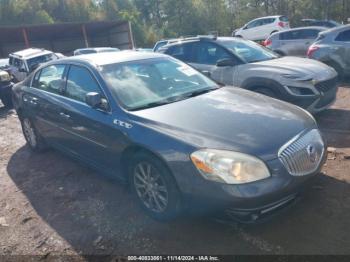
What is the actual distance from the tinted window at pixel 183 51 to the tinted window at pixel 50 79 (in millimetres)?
3138

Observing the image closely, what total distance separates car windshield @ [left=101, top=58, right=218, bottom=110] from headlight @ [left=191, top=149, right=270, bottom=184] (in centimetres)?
113

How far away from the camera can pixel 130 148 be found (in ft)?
12.0

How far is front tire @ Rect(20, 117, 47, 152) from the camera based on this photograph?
19.3 ft

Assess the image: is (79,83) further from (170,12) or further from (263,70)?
(170,12)

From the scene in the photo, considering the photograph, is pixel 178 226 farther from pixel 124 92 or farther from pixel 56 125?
pixel 56 125

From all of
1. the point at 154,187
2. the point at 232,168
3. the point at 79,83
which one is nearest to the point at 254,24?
the point at 79,83

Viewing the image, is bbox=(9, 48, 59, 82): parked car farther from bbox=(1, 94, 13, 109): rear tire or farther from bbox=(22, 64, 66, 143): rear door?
bbox=(22, 64, 66, 143): rear door

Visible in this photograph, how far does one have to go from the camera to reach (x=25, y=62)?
47.3ft

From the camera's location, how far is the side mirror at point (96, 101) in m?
3.86

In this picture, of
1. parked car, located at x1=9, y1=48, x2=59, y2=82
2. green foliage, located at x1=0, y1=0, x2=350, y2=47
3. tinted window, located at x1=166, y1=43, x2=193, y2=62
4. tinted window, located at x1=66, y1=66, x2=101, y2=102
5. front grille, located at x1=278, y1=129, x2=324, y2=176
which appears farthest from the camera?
green foliage, located at x1=0, y1=0, x2=350, y2=47

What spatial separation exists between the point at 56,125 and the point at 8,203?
3.86 ft

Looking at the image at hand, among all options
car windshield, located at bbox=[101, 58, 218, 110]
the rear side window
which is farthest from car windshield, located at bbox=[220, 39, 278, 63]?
the rear side window

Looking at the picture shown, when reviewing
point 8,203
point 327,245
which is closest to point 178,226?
point 327,245

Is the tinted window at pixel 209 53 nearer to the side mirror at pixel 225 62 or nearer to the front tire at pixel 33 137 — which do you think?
the side mirror at pixel 225 62
